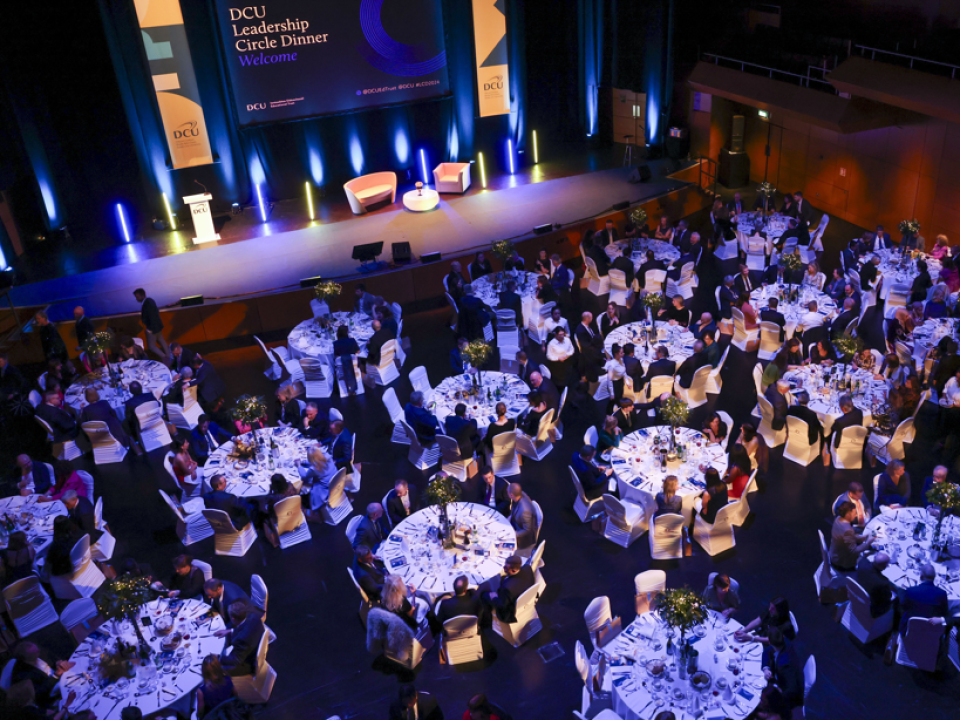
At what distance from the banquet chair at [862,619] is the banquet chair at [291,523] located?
565 cm

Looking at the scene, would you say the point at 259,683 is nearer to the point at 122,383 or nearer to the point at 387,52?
the point at 122,383

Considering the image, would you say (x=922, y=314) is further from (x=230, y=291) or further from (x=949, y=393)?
(x=230, y=291)

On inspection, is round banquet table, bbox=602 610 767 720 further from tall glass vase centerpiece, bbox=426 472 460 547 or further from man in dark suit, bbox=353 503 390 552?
man in dark suit, bbox=353 503 390 552

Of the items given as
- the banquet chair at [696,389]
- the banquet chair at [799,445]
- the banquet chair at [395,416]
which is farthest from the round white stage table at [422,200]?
the banquet chair at [799,445]

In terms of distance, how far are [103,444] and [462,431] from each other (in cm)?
507

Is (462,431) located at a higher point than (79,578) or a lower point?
higher

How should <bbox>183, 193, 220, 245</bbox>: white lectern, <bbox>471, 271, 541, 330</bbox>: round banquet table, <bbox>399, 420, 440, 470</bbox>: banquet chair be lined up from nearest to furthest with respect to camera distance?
<bbox>399, 420, 440, 470</bbox>: banquet chair → <bbox>471, 271, 541, 330</bbox>: round banquet table → <bbox>183, 193, 220, 245</bbox>: white lectern

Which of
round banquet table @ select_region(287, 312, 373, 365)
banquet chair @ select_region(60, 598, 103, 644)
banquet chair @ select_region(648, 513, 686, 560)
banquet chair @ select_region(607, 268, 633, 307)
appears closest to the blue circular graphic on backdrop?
banquet chair @ select_region(607, 268, 633, 307)

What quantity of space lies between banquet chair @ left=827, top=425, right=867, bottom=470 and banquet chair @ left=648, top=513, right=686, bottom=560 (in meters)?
2.36

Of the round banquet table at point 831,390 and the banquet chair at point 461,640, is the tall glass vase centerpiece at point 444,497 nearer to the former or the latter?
the banquet chair at point 461,640

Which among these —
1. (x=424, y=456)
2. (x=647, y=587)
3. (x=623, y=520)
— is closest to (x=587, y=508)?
(x=623, y=520)

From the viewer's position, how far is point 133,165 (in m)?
17.4

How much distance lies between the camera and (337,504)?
364 inches

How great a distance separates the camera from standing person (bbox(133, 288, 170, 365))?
12.5m
